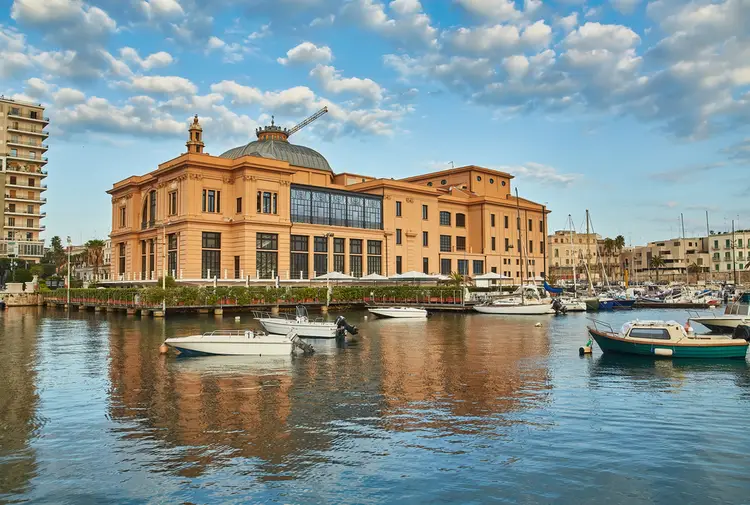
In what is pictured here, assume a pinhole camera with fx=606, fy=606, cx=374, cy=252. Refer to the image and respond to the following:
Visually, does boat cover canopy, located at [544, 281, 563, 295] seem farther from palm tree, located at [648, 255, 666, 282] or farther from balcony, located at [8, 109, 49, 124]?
balcony, located at [8, 109, 49, 124]

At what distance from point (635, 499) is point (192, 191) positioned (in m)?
67.0

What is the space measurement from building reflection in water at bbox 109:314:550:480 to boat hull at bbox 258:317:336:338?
265cm

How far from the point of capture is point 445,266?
99.7 meters

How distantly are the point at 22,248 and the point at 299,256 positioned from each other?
7420cm

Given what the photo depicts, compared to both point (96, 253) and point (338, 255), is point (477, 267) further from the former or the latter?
point (96, 253)

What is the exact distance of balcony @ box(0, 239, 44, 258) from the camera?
11579 centimetres

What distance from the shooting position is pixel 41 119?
127938mm

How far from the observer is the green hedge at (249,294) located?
60.3m

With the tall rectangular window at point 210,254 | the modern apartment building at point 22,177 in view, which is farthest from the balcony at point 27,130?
the tall rectangular window at point 210,254

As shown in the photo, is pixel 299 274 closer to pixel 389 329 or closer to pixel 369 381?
pixel 389 329

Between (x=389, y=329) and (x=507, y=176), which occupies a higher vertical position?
(x=507, y=176)

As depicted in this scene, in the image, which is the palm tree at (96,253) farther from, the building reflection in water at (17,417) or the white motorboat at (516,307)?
the building reflection in water at (17,417)

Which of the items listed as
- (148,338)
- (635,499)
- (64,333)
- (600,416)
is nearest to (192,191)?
(64,333)

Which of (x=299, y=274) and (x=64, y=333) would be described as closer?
(x=64, y=333)
